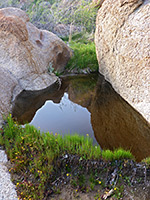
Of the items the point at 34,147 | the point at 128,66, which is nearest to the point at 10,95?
the point at 34,147

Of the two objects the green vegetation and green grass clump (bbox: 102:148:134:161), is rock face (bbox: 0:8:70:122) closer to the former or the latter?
the green vegetation

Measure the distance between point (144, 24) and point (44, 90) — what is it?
416 cm

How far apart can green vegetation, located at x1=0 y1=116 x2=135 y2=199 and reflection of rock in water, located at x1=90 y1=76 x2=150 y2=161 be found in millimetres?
786

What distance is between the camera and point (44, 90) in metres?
7.52

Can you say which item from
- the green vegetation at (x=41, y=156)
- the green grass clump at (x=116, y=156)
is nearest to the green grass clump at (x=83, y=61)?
the green vegetation at (x=41, y=156)

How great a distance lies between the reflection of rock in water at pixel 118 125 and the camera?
443 centimetres

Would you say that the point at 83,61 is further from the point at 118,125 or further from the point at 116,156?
the point at 116,156

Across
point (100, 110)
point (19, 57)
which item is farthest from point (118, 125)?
point (19, 57)

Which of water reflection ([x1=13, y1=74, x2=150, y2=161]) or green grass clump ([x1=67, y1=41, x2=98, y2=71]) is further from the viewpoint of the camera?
green grass clump ([x1=67, y1=41, x2=98, y2=71])

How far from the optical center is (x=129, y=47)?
18.4 feet

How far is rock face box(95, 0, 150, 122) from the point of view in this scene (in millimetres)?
5078

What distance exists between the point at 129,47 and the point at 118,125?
7.34 feet

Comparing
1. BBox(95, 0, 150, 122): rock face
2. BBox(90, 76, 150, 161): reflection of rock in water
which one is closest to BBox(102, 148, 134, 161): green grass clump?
BBox(90, 76, 150, 161): reflection of rock in water

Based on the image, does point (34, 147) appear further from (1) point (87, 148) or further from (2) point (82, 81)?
(2) point (82, 81)
